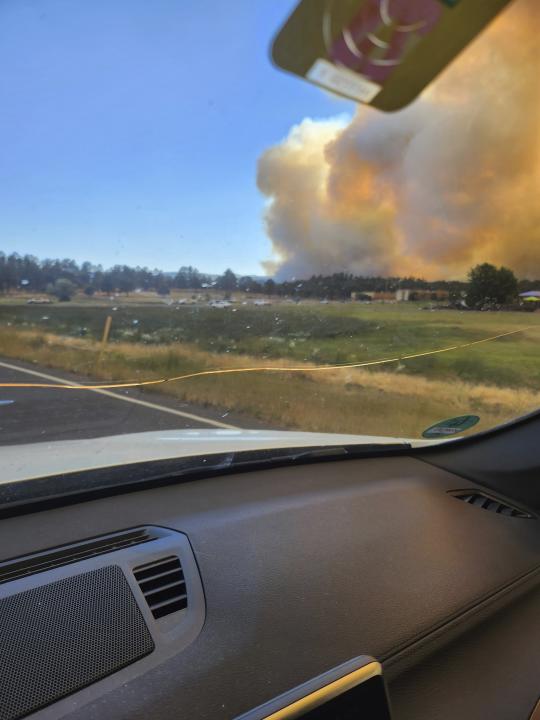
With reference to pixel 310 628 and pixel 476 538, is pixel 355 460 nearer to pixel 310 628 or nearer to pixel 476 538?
pixel 476 538

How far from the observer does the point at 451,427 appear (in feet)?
12.4

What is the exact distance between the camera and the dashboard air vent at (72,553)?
6.03 ft

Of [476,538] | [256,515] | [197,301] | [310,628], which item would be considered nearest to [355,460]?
[476,538]

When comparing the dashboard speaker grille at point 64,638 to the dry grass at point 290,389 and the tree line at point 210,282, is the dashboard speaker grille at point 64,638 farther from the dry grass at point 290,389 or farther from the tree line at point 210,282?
the dry grass at point 290,389

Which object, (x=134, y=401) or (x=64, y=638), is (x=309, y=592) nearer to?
(x=64, y=638)

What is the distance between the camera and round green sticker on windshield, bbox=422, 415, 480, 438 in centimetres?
376

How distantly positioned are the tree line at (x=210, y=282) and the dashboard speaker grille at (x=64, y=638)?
8.25 feet

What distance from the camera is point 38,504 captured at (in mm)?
2201

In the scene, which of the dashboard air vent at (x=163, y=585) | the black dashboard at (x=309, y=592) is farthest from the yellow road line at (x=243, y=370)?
the dashboard air vent at (x=163, y=585)

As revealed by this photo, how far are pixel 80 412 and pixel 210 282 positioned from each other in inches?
56.9

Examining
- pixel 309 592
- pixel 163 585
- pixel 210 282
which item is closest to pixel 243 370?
pixel 210 282

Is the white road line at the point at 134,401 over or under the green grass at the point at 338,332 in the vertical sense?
under

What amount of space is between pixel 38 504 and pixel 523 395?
4.08 meters

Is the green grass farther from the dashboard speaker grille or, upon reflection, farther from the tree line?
the dashboard speaker grille
